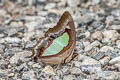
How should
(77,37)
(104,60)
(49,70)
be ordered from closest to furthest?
(49,70) < (104,60) < (77,37)

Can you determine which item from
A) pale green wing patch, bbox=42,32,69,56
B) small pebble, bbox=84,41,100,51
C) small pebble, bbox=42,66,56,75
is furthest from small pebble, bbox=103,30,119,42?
small pebble, bbox=42,66,56,75

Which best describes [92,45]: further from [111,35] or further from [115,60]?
[115,60]

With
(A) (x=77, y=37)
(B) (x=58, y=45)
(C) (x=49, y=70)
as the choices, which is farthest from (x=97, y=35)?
(C) (x=49, y=70)

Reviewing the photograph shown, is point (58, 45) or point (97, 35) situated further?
point (97, 35)

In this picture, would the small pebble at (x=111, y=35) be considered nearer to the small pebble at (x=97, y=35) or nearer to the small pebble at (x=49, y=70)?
the small pebble at (x=97, y=35)

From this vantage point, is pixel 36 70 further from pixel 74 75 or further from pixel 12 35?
pixel 12 35

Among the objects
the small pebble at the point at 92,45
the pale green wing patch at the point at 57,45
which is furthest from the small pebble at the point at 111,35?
the pale green wing patch at the point at 57,45

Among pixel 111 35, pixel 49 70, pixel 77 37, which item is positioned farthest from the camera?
pixel 77 37
